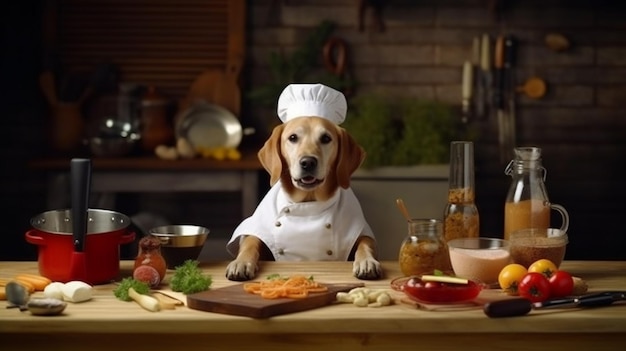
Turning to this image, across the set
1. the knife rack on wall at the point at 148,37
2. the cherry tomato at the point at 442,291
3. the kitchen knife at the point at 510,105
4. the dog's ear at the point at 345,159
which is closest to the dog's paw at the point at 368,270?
the cherry tomato at the point at 442,291

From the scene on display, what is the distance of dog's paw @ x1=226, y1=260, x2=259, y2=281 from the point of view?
2594mm

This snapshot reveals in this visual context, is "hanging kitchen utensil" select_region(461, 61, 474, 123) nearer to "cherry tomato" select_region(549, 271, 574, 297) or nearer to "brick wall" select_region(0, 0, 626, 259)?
"brick wall" select_region(0, 0, 626, 259)

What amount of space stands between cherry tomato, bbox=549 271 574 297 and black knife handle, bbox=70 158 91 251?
108 cm

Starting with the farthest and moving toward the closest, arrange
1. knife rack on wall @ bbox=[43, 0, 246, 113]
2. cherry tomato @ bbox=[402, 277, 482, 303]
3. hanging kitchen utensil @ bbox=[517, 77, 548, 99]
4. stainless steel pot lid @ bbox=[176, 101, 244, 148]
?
1. hanging kitchen utensil @ bbox=[517, 77, 548, 99]
2. knife rack on wall @ bbox=[43, 0, 246, 113]
3. stainless steel pot lid @ bbox=[176, 101, 244, 148]
4. cherry tomato @ bbox=[402, 277, 482, 303]

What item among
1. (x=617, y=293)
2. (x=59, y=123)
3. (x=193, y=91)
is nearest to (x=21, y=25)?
(x=59, y=123)

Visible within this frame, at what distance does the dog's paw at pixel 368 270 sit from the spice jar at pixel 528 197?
1.15ft

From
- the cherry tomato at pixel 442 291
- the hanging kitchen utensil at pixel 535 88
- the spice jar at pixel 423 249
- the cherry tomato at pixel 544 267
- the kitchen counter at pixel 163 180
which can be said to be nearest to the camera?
the cherry tomato at pixel 442 291

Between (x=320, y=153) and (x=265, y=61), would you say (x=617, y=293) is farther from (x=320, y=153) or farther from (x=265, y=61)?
(x=265, y=61)

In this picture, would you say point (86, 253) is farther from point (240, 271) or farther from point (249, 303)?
point (249, 303)

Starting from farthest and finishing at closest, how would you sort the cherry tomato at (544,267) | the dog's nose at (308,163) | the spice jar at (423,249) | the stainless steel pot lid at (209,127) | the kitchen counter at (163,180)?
the stainless steel pot lid at (209,127)
the kitchen counter at (163,180)
the dog's nose at (308,163)
the spice jar at (423,249)
the cherry tomato at (544,267)

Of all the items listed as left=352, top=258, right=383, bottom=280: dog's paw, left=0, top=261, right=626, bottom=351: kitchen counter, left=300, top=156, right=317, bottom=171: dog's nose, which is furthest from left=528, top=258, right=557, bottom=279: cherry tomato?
left=300, top=156, right=317, bottom=171: dog's nose

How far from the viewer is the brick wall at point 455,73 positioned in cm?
534

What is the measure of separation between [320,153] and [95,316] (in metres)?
1.08

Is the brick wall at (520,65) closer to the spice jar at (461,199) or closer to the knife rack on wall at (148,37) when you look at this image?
the knife rack on wall at (148,37)
